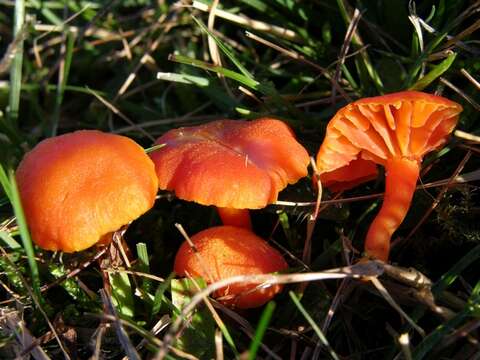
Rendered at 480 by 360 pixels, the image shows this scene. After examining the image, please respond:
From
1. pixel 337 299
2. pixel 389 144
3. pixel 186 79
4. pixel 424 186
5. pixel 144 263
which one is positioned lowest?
pixel 337 299

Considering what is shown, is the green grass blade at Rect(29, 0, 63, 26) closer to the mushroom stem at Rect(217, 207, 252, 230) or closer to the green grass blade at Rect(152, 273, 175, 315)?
the mushroom stem at Rect(217, 207, 252, 230)

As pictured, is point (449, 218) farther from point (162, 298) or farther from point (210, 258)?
point (162, 298)

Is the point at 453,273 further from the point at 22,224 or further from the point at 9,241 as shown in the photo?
the point at 9,241

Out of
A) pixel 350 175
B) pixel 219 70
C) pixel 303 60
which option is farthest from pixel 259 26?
pixel 350 175

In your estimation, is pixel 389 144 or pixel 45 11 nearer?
pixel 389 144

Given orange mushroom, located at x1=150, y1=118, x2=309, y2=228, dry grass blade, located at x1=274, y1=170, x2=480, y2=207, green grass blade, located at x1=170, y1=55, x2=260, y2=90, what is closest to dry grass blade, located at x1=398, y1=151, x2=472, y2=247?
dry grass blade, located at x1=274, y1=170, x2=480, y2=207

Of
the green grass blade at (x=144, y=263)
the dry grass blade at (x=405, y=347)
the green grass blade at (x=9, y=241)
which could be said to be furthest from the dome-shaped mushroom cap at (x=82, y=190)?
the dry grass blade at (x=405, y=347)

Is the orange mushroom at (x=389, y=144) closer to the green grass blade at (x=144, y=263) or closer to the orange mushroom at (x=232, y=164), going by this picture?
the orange mushroom at (x=232, y=164)

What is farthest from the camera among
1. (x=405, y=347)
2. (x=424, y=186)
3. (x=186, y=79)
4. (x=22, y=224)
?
(x=186, y=79)

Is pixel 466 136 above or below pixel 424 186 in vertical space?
above
